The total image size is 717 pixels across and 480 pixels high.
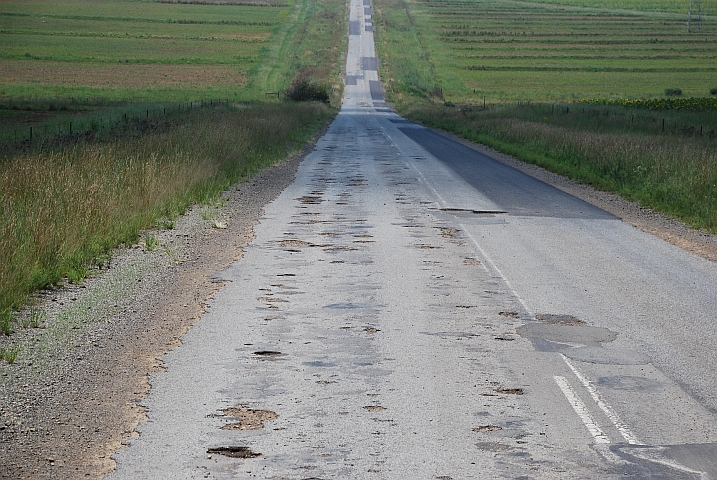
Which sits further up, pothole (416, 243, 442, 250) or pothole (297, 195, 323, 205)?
pothole (416, 243, 442, 250)

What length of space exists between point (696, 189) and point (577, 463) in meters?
13.8

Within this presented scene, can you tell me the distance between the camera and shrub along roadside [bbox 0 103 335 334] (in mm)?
9363

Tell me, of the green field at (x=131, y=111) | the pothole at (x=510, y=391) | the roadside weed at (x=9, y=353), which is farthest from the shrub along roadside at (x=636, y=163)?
the roadside weed at (x=9, y=353)

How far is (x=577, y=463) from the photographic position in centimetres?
520

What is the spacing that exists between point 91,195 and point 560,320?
6.39m

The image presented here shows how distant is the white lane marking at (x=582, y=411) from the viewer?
5.61m

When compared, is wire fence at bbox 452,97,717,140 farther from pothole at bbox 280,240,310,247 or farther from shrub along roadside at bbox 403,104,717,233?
pothole at bbox 280,240,310,247

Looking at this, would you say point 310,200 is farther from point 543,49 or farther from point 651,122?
point 543,49

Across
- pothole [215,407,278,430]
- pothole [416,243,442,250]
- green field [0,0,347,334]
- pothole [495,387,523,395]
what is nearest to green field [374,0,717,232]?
pothole [416,243,442,250]

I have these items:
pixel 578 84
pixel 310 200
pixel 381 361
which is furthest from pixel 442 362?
pixel 578 84

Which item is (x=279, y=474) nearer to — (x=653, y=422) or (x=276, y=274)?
(x=653, y=422)

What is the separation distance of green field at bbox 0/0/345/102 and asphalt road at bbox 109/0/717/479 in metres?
56.5

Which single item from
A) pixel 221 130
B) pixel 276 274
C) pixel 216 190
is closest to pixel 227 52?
pixel 221 130

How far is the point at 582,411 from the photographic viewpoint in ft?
19.9
